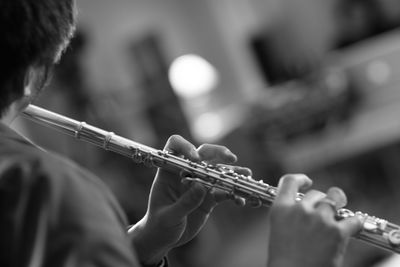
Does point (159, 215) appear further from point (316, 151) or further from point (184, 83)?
point (184, 83)

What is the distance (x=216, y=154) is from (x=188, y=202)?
0.12m

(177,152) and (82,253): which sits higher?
(177,152)

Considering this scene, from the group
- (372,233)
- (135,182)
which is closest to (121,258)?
(372,233)

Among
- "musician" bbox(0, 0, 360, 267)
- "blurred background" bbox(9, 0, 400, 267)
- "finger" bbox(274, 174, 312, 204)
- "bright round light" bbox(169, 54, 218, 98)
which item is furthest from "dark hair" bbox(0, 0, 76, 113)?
"bright round light" bbox(169, 54, 218, 98)

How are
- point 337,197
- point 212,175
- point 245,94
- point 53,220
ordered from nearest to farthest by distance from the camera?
point 53,220 → point 337,197 → point 212,175 → point 245,94

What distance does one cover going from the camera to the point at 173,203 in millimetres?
1484

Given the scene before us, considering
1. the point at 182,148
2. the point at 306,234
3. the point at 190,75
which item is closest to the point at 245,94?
the point at 190,75

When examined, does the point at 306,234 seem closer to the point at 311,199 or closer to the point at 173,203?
the point at 311,199

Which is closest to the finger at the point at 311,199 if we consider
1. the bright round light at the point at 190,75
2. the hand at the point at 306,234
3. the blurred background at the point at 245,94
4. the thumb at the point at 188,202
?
the hand at the point at 306,234

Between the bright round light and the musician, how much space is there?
698cm

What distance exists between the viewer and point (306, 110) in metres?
7.14

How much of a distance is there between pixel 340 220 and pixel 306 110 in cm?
610

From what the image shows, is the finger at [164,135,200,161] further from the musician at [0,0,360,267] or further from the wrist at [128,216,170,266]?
the musician at [0,0,360,267]

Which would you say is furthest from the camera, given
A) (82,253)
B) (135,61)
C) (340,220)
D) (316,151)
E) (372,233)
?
(135,61)
